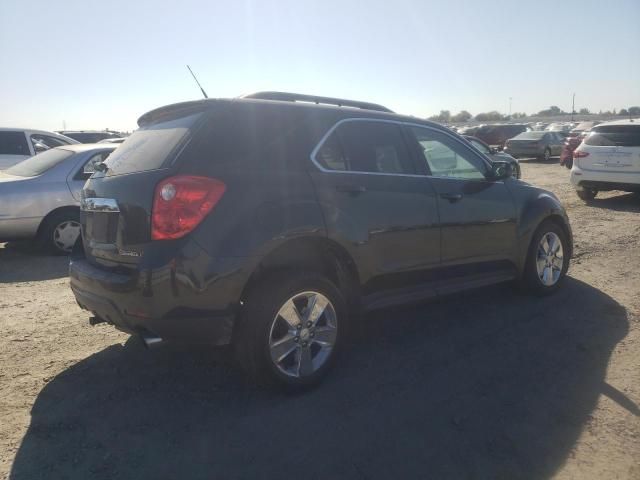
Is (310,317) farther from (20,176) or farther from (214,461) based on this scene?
(20,176)

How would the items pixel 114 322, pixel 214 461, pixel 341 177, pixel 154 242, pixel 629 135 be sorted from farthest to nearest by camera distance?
pixel 629 135
pixel 341 177
pixel 114 322
pixel 154 242
pixel 214 461

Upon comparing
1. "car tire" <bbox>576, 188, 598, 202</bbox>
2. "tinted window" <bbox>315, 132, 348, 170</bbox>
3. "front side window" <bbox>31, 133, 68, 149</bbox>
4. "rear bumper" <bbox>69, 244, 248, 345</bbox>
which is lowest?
"car tire" <bbox>576, 188, 598, 202</bbox>

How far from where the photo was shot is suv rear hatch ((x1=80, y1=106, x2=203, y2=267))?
2969mm

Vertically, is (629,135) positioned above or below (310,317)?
above

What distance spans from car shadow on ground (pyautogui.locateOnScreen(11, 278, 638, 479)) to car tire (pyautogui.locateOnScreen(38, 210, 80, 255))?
3.63 metres

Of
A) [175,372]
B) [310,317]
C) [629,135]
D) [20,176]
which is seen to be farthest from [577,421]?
[629,135]

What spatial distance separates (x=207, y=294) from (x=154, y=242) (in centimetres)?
41

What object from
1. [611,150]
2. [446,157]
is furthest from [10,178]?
[611,150]

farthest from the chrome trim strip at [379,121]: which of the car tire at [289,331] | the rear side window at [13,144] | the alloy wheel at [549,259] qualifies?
the rear side window at [13,144]

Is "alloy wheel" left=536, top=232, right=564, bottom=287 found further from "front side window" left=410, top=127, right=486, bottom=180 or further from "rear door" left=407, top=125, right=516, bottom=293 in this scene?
"front side window" left=410, top=127, right=486, bottom=180

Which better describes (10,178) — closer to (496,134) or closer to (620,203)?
(620,203)

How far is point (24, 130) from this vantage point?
34.4 ft

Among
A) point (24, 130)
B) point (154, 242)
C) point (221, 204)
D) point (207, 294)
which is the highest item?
point (24, 130)

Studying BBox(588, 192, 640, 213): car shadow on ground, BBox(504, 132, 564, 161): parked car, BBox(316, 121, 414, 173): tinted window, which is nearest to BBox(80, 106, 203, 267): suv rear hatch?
BBox(316, 121, 414, 173): tinted window
